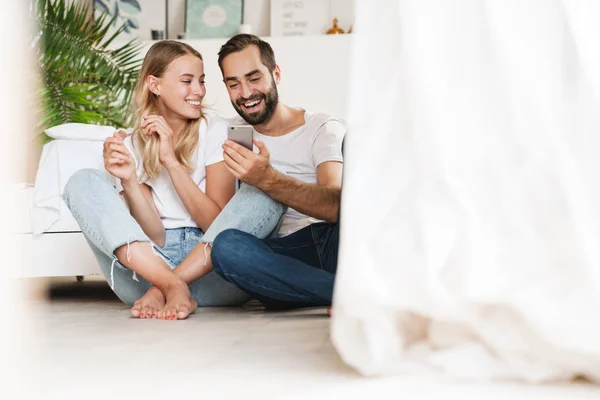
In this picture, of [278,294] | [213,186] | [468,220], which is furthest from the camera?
[213,186]

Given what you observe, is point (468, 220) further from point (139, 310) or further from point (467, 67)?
point (139, 310)

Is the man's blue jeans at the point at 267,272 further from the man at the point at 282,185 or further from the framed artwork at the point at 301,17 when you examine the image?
the framed artwork at the point at 301,17

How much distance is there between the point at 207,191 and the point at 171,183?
10cm

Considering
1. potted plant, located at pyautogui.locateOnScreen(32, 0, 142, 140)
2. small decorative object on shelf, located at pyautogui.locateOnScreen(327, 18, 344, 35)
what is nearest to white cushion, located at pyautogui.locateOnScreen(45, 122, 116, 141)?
potted plant, located at pyautogui.locateOnScreen(32, 0, 142, 140)

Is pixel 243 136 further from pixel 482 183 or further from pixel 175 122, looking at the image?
pixel 482 183

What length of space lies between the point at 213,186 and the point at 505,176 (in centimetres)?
→ 101

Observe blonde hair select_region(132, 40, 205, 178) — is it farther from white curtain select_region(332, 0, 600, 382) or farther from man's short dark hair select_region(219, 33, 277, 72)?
white curtain select_region(332, 0, 600, 382)

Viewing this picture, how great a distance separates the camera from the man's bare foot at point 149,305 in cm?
138

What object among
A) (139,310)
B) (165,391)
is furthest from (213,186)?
(165,391)

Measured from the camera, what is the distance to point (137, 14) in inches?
170

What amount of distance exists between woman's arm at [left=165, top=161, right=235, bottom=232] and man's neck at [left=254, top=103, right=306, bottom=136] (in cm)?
16

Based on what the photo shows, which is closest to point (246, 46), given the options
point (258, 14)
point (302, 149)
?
point (302, 149)

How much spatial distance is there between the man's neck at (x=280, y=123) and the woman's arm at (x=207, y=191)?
16 centimetres

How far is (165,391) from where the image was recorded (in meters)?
0.68
